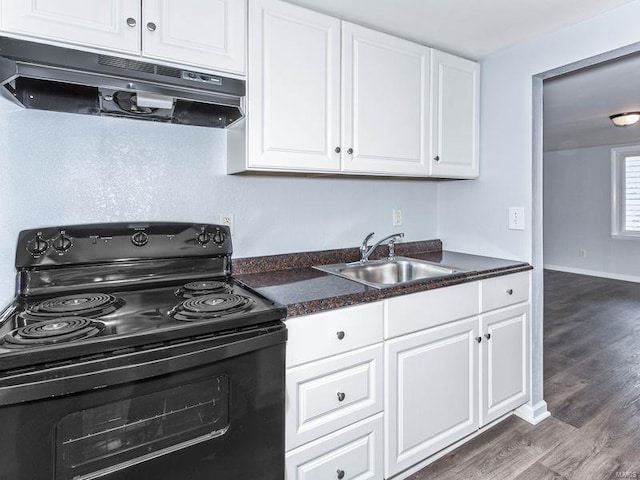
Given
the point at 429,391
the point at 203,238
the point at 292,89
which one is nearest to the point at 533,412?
the point at 429,391

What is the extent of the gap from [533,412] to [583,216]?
5447 mm

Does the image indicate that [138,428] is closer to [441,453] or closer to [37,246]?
[37,246]

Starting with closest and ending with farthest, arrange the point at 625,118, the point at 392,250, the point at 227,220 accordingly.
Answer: the point at 227,220 → the point at 392,250 → the point at 625,118

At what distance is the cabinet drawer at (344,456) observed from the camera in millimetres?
1346

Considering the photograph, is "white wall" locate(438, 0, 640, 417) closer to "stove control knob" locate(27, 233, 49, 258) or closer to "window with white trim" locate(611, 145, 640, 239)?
"stove control knob" locate(27, 233, 49, 258)

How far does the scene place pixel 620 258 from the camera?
5.90 m

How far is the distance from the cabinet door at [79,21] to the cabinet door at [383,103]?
0.88 m

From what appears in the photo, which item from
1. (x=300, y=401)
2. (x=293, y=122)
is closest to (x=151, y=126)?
(x=293, y=122)

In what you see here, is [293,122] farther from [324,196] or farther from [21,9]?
[21,9]

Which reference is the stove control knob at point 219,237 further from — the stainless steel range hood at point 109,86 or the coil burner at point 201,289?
the stainless steel range hood at point 109,86

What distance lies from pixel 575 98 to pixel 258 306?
3.59m

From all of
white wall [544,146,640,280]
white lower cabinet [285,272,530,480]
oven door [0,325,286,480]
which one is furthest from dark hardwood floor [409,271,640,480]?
white wall [544,146,640,280]

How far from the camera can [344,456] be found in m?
1.44

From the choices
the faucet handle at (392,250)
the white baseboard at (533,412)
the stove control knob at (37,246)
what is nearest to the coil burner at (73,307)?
the stove control knob at (37,246)
